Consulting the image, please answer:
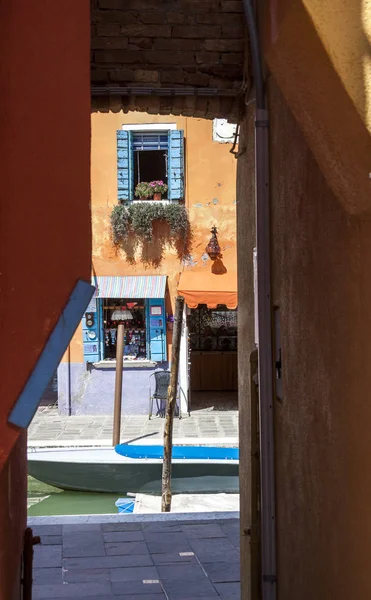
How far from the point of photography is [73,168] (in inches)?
98.3

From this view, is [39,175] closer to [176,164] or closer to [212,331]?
[176,164]

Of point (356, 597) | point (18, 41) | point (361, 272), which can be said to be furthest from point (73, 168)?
point (356, 597)

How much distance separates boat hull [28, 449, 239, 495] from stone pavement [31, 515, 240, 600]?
362cm

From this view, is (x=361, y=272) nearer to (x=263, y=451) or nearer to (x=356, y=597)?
(x=356, y=597)

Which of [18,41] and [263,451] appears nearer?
[18,41]

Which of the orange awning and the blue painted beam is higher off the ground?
the orange awning

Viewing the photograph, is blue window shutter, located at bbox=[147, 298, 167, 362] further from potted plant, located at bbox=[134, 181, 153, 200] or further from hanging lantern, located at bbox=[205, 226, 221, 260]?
potted plant, located at bbox=[134, 181, 153, 200]

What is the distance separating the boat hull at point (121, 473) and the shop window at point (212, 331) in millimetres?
6156

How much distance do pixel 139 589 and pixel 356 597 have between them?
3.39 meters

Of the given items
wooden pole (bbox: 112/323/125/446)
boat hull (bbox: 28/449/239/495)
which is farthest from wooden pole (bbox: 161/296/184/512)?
wooden pole (bbox: 112/323/125/446)

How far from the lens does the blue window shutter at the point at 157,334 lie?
15.3 meters

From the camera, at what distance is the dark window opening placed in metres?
15.7

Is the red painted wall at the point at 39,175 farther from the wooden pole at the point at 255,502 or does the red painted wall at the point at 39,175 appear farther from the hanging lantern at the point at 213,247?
the hanging lantern at the point at 213,247

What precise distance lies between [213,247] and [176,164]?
1.89 meters
